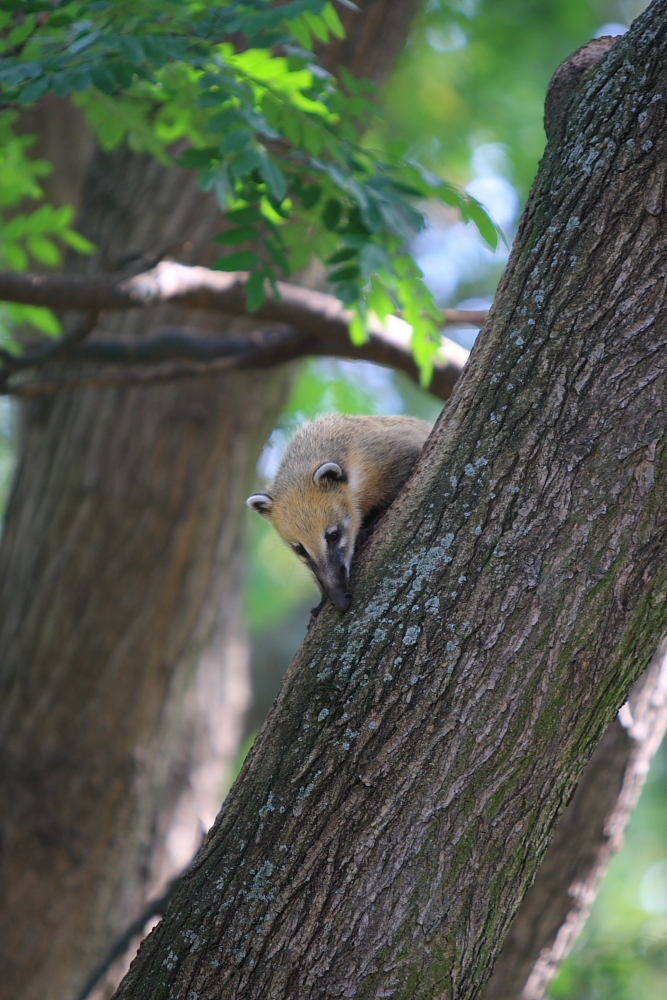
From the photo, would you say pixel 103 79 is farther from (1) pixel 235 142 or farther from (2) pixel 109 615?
(2) pixel 109 615

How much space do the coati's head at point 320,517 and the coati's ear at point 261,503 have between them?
3.5 inches

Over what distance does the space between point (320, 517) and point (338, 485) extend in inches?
8.4

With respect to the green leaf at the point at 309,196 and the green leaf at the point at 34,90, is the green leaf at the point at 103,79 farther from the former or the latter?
the green leaf at the point at 309,196

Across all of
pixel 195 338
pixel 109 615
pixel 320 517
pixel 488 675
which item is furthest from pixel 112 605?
pixel 488 675

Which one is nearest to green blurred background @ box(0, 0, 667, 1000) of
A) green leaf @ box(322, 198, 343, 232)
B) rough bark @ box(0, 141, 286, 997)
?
rough bark @ box(0, 141, 286, 997)

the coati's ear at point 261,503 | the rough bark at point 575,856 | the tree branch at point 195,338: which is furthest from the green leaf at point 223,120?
the rough bark at point 575,856

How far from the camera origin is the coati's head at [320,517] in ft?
14.4

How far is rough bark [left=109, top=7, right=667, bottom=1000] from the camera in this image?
7.57ft

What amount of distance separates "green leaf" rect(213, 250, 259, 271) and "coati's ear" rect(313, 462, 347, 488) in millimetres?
1233

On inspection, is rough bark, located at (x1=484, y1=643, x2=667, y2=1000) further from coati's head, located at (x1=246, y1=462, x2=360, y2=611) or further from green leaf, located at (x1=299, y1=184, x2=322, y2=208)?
green leaf, located at (x1=299, y1=184, x2=322, y2=208)

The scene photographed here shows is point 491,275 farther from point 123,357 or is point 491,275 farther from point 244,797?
point 244,797

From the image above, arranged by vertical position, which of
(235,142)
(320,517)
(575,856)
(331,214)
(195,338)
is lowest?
(575,856)

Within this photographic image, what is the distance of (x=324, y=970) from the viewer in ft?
7.48

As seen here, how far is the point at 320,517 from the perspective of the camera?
14.7ft
